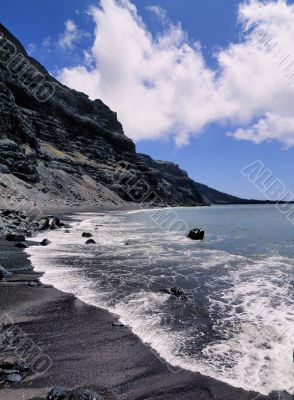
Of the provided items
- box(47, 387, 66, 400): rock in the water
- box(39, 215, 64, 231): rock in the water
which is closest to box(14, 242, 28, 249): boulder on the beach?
box(39, 215, 64, 231): rock in the water

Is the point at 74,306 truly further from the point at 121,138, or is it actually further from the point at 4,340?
the point at 121,138

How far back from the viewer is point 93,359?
7.16m

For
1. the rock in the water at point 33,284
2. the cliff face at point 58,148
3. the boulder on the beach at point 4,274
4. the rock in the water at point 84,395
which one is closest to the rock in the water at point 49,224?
the boulder on the beach at point 4,274

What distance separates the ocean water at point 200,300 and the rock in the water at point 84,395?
6.83 feet

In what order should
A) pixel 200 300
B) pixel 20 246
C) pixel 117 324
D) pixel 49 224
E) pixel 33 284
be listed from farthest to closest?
1. pixel 49 224
2. pixel 20 246
3. pixel 33 284
4. pixel 200 300
5. pixel 117 324

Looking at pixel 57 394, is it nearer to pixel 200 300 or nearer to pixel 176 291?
pixel 200 300

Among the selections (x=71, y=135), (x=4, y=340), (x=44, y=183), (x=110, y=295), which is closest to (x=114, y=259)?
(x=110, y=295)

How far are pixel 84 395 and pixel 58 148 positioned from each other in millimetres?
140550

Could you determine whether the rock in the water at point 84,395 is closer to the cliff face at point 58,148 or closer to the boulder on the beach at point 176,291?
the boulder on the beach at point 176,291

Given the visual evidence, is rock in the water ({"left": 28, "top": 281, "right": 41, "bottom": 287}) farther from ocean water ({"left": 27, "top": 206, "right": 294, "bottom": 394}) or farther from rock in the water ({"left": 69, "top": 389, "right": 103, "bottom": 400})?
rock in the water ({"left": 69, "top": 389, "right": 103, "bottom": 400})

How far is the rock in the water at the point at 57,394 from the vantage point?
18.4 ft

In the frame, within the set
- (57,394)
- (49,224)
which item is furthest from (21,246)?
(57,394)

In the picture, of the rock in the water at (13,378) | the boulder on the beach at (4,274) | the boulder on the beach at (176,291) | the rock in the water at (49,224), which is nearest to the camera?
the rock in the water at (13,378)

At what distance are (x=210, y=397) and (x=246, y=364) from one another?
5.58 feet
